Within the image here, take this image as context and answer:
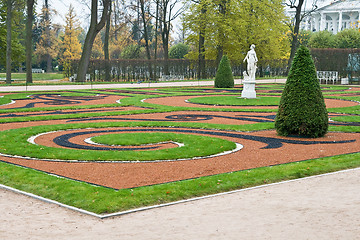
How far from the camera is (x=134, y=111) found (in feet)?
63.3

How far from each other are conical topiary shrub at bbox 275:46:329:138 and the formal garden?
0.96 feet

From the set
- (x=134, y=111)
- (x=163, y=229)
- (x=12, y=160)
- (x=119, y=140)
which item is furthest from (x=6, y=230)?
(x=134, y=111)

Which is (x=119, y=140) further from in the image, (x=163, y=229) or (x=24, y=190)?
(x=163, y=229)

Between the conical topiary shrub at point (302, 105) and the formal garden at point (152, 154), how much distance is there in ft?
0.96

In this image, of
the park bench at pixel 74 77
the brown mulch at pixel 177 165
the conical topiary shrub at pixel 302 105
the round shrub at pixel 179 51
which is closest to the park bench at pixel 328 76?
the park bench at pixel 74 77

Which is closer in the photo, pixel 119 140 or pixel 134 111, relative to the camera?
pixel 119 140

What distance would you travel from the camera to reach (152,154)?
1037 cm

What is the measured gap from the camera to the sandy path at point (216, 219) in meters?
5.66

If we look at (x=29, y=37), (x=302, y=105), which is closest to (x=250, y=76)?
(x=302, y=105)

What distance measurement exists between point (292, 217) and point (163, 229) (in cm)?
168

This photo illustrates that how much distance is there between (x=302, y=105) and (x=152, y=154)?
4.54 metres

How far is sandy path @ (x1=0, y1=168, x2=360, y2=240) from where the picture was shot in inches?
223

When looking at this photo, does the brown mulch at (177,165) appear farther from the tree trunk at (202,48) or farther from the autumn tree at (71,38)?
the autumn tree at (71,38)

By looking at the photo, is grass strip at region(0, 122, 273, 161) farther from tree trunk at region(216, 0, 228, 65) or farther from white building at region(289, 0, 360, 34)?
white building at region(289, 0, 360, 34)
